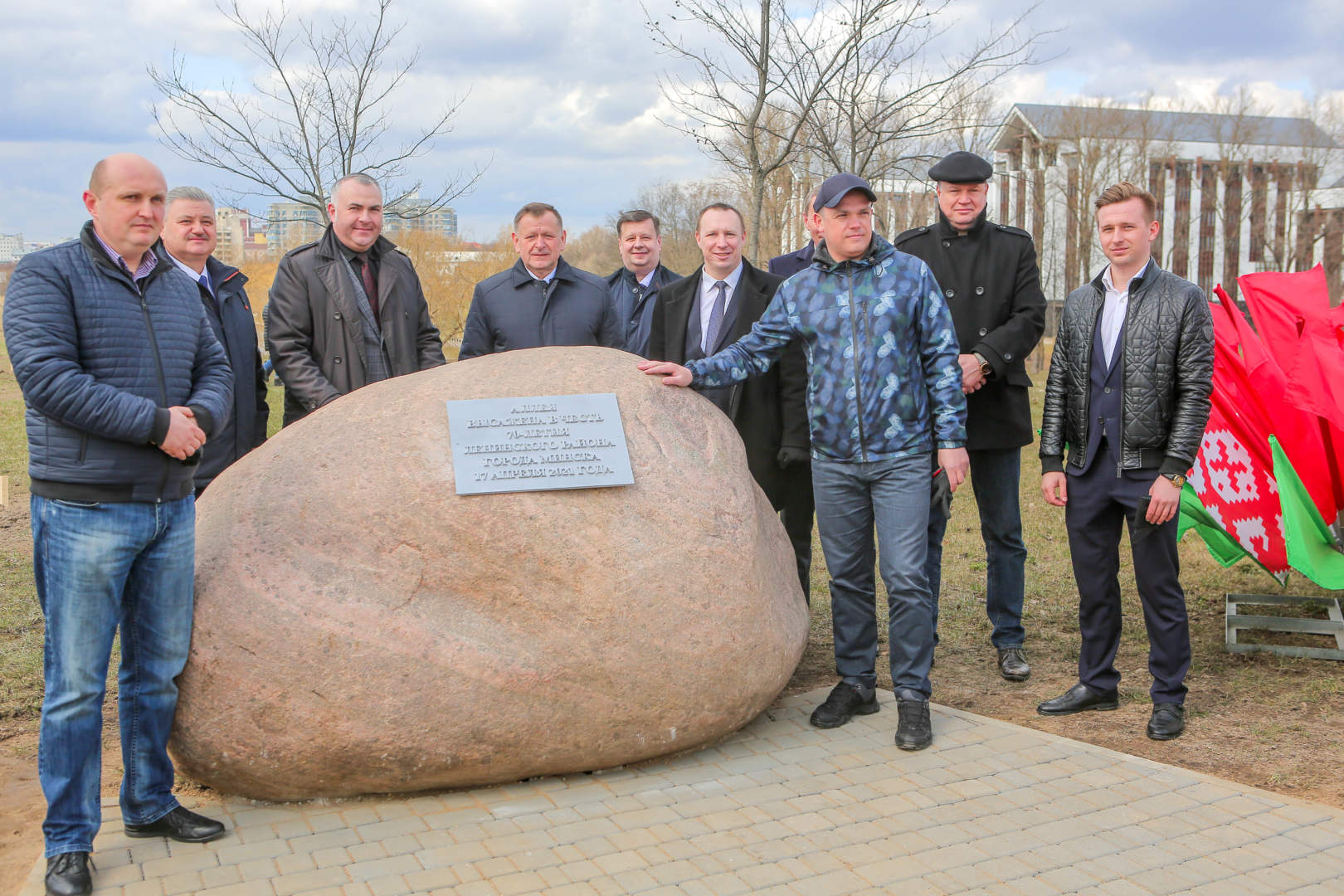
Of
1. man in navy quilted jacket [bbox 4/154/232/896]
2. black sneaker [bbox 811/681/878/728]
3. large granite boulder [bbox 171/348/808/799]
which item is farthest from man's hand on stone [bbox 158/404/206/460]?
black sneaker [bbox 811/681/878/728]

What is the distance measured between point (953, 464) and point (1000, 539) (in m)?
1.20

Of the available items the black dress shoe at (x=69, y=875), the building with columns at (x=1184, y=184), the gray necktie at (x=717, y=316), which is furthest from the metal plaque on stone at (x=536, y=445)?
the building with columns at (x=1184, y=184)

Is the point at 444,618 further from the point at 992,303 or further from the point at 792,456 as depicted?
the point at 992,303

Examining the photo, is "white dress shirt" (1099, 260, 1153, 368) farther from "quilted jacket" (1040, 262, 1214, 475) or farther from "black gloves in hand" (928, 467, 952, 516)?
"black gloves in hand" (928, 467, 952, 516)

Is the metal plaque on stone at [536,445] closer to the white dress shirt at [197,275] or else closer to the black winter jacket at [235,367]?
the black winter jacket at [235,367]

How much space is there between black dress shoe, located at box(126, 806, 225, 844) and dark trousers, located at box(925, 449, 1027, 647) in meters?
3.27

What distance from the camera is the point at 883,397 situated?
4.39 m

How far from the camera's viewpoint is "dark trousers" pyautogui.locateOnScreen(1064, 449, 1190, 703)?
4.57m

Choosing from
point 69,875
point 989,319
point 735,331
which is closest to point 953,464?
point 989,319

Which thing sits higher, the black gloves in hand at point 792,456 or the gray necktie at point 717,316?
the gray necktie at point 717,316

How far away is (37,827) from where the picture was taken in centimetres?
380

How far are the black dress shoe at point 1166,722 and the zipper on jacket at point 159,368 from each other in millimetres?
3963

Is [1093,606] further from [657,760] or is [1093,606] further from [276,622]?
[276,622]

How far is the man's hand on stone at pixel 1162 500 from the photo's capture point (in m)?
4.41
